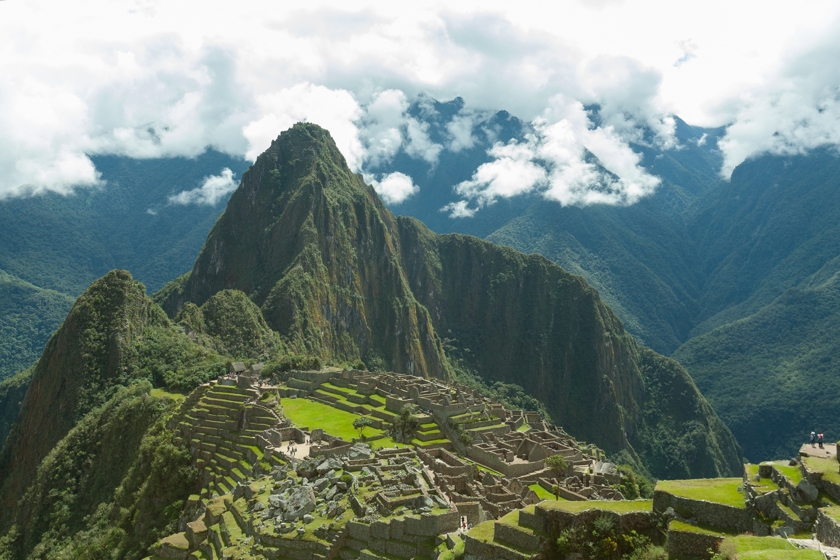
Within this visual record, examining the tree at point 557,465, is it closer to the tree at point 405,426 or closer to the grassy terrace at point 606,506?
the tree at point 405,426

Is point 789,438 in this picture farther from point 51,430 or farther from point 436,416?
point 51,430

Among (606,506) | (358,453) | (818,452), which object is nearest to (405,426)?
(358,453)

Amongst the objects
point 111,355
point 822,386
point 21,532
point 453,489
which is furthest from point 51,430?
point 822,386

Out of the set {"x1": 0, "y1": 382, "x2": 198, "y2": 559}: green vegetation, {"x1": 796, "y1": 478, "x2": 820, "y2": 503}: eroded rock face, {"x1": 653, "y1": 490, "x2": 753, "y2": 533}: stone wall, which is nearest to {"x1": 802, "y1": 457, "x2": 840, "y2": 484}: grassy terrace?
{"x1": 796, "y1": 478, "x2": 820, "y2": 503}: eroded rock face

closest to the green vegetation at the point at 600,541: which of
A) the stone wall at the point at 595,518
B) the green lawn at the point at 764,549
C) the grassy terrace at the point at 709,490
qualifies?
the stone wall at the point at 595,518

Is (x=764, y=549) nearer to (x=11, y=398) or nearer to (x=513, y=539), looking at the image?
(x=513, y=539)
